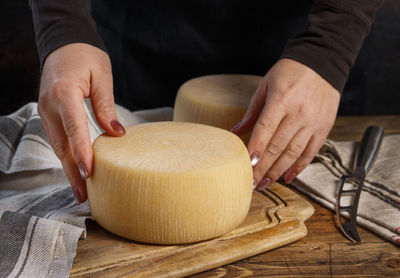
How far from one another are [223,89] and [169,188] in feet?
1.90

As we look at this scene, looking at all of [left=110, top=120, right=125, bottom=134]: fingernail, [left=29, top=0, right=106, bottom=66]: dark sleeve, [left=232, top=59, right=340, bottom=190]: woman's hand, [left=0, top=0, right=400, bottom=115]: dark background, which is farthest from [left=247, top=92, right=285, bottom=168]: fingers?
[left=0, top=0, right=400, bottom=115]: dark background

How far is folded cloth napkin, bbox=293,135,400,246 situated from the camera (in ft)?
3.48

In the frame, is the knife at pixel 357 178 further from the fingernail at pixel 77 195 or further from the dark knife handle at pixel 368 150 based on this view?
the fingernail at pixel 77 195

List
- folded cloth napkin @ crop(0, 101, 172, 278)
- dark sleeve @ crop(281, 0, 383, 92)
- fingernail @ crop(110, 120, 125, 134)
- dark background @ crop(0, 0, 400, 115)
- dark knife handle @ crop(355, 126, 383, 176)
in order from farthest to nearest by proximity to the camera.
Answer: dark background @ crop(0, 0, 400, 115)
dark knife handle @ crop(355, 126, 383, 176)
dark sleeve @ crop(281, 0, 383, 92)
fingernail @ crop(110, 120, 125, 134)
folded cloth napkin @ crop(0, 101, 172, 278)

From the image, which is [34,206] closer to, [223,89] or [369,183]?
[223,89]

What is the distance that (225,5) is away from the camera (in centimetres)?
156

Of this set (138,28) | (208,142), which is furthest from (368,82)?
(208,142)

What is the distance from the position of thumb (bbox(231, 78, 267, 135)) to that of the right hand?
10.6 inches

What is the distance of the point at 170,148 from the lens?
97 cm

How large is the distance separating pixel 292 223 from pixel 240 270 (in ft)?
0.59

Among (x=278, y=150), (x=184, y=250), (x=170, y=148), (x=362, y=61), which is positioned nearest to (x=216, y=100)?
(x=278, y=150)

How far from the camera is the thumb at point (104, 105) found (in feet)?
3.38

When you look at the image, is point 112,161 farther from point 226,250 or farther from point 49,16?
point 49,16

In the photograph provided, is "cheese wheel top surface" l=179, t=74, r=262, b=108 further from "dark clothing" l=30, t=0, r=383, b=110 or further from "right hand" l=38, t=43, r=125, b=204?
"right hand" l=38, t=43, r=125, b=204
